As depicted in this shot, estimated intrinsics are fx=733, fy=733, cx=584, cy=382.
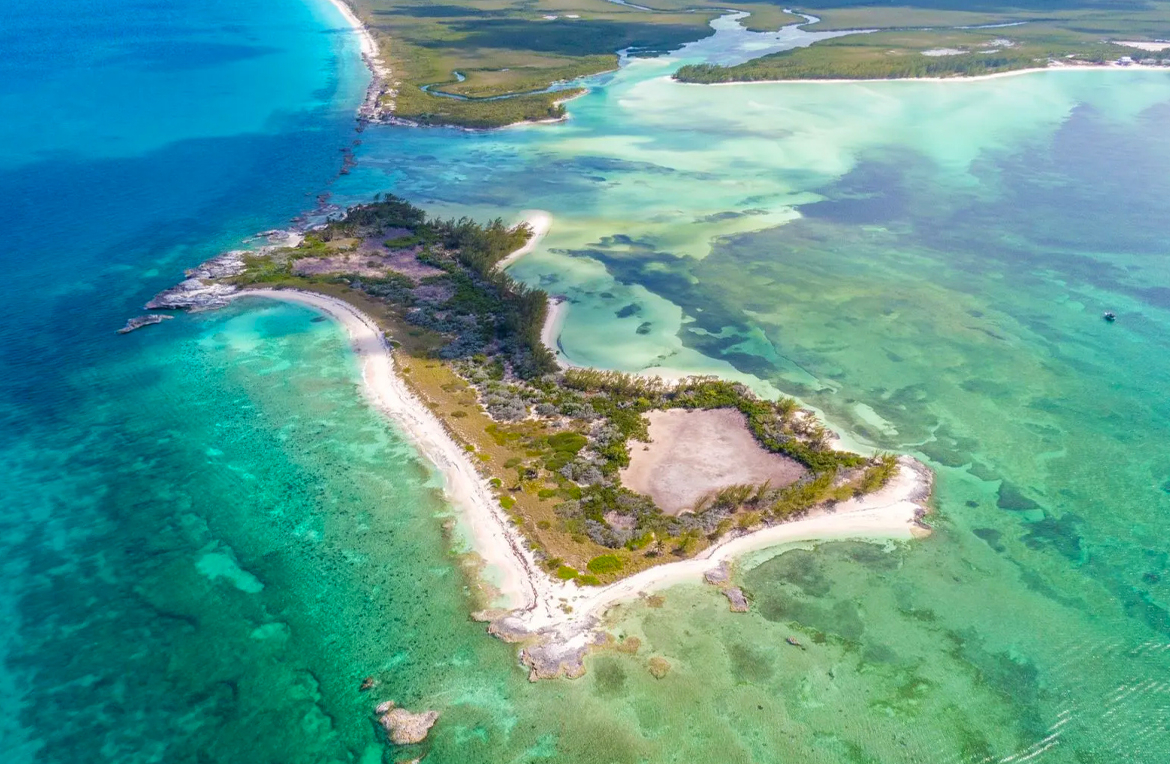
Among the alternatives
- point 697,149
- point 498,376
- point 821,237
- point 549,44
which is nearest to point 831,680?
point 498,376

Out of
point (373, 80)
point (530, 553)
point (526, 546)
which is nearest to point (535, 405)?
point (526, 546)

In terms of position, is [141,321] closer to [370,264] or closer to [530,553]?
[370,264]

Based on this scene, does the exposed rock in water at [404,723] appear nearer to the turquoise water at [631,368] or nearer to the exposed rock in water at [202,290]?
the turquoise water at [631,368]

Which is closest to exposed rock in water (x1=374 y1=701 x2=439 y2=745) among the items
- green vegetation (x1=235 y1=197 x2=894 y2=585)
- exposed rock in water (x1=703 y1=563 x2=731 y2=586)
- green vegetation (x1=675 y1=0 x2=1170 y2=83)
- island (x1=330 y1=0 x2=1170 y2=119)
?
green vegetation (x1=235 y1=197 x2=894 y2=585)

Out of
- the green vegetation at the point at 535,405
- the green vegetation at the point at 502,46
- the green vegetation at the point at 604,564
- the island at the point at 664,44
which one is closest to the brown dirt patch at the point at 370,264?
the green vegetation at the point at 535,405

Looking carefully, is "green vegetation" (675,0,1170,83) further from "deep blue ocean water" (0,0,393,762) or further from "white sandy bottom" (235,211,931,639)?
"white sandy bottom" (235,211,931,639)

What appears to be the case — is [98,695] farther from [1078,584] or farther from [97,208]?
[97,208]

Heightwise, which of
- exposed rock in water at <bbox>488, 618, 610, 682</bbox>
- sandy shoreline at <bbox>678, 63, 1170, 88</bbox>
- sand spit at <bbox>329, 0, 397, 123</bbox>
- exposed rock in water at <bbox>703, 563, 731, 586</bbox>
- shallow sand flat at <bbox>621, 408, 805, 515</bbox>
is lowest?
exposed rock in water at <bbox>703, 563, 731, 586</bbox>
